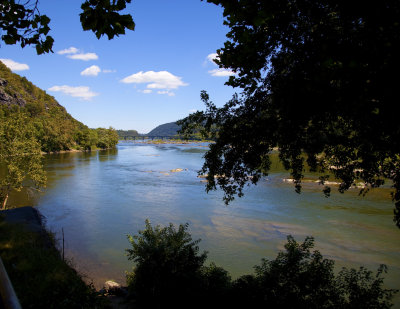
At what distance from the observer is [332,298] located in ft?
24.0

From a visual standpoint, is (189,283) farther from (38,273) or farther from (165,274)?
(38,273)

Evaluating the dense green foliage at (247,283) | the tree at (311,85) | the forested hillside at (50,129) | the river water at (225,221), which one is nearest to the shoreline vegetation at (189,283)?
the dense green foliage at (247,283)

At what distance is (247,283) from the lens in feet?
26.8

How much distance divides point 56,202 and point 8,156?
23.3 ft

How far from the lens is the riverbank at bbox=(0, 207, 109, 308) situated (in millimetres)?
7352

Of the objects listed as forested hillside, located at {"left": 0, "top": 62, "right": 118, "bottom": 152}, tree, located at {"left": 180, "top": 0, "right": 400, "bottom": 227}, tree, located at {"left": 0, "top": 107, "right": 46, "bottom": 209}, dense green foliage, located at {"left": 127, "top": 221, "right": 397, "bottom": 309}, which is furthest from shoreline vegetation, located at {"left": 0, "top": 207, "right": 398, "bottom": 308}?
forested hillside, located at {"left": 0, "top": 62, "right": 118, "bottom": 152}

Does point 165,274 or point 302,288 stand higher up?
point 302,288

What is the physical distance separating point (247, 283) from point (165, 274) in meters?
2.72

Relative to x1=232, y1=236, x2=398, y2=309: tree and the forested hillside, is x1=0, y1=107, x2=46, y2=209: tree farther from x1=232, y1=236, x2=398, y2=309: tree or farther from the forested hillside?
the forested hillside

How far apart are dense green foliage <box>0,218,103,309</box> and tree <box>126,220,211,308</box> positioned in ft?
5.53

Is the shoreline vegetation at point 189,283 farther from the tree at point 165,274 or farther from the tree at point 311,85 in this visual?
the tree at point 311,85

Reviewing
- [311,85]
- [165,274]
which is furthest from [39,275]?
[311,85]

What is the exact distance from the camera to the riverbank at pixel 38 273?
7.35 m

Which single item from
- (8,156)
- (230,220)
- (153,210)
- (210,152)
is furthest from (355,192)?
(8,156)
